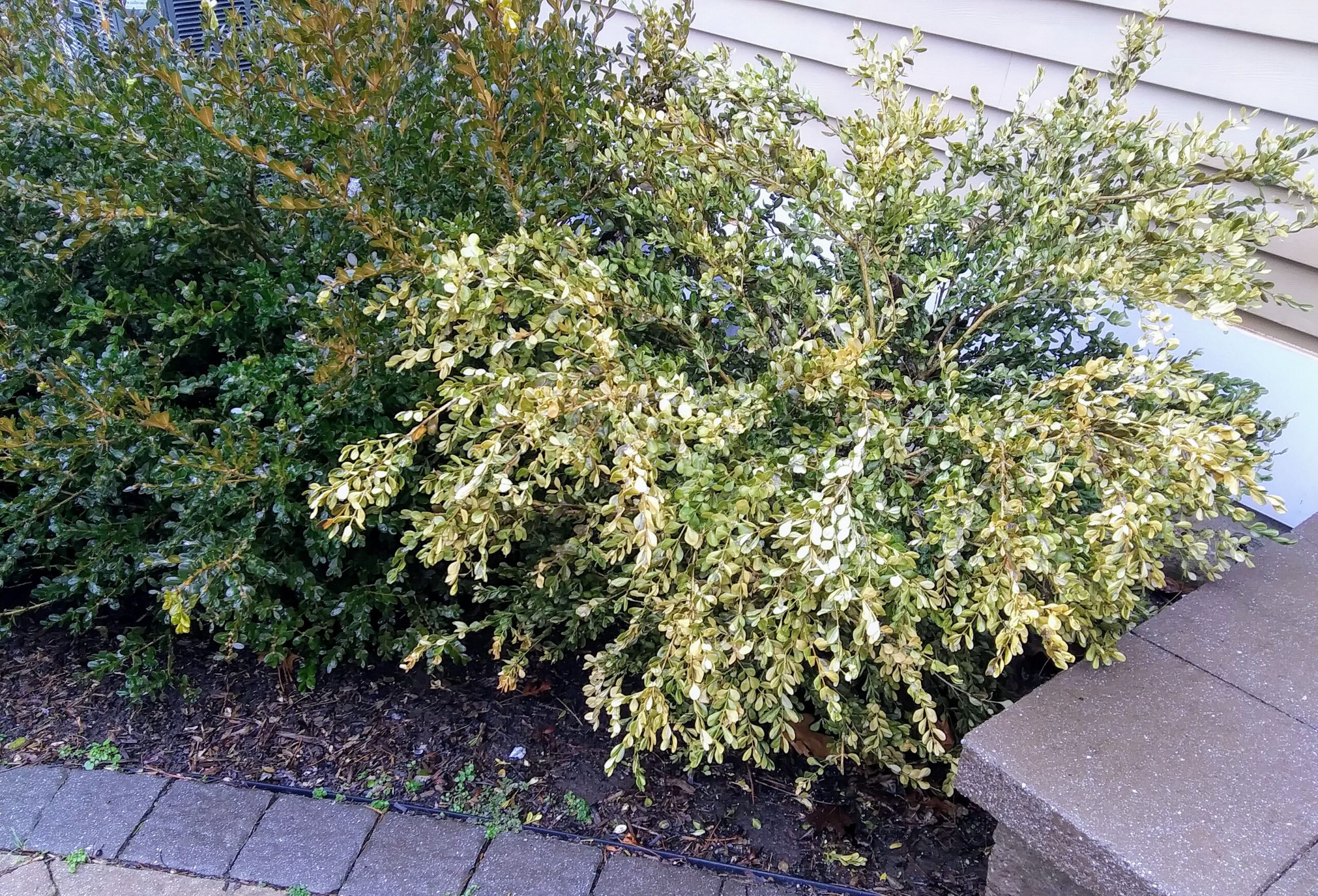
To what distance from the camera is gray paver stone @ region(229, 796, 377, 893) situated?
2.11 m

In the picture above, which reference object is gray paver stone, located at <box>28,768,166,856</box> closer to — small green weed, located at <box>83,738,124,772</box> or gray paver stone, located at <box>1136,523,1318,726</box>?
small green weed, located at <box>83,738,124,772</box>

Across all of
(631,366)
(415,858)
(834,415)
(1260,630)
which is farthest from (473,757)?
(1260,630)

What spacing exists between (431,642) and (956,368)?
140 centimetres

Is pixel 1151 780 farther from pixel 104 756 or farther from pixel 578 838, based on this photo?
pixel 104 756

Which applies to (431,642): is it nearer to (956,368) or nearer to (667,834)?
(667,834)

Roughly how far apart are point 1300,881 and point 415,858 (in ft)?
5.96

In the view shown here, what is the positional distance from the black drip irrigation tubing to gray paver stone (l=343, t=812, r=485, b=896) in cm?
3

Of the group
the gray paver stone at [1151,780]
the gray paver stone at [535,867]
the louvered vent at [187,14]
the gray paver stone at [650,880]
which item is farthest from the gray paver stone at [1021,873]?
the louvered vent at [187,14]

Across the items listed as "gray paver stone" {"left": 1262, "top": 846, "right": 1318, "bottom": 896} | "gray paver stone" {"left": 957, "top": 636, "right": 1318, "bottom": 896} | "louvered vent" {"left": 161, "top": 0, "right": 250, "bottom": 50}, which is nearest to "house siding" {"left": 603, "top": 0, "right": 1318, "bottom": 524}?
"gray paver stone" {"left": 957, "top": 636, "right": 1318, "bottom": 896}

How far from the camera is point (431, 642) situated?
215 centimetres

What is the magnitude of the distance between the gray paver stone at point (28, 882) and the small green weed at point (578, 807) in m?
1.23

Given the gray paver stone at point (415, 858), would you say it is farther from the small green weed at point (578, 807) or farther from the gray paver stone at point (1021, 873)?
the gray paver stone at point (1021, 873)

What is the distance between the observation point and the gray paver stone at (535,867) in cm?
205

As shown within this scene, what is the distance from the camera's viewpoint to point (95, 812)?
227cm
